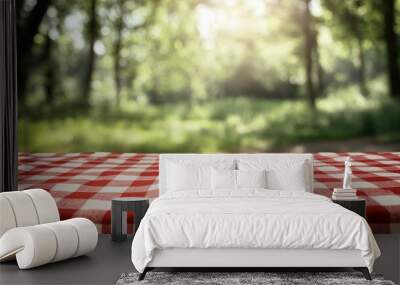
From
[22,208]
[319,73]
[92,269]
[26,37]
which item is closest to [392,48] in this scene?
[319,73]

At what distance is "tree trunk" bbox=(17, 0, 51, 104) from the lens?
7.02 m

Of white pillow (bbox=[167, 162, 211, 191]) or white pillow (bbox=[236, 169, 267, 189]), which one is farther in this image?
white pillow (bbox=[167, 162, 211, 191])

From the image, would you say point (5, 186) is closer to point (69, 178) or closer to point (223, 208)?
point (69, 178)

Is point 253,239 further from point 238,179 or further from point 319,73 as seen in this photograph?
point 319,73

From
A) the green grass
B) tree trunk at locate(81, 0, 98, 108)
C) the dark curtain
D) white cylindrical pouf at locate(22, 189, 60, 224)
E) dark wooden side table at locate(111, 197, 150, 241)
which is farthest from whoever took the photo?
tree trunk at locate(81, 0, 98, 108)

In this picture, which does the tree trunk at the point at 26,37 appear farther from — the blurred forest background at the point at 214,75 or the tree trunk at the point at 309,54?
the tree trunk at the point at 309,54

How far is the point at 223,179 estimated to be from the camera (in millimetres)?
6004

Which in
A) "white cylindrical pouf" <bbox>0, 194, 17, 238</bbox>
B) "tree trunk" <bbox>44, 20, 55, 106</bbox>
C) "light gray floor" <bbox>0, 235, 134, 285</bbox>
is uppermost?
"tree trunk" <bbox>44, 20, 55, 106</bbox>

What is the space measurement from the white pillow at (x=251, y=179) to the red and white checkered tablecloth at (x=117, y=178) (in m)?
0.99

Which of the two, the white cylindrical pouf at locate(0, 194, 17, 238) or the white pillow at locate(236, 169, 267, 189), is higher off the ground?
the white pillow at locate(236, 169, 267, 189)

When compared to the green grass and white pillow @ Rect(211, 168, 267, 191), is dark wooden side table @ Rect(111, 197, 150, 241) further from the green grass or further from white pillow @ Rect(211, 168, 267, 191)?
the green grass

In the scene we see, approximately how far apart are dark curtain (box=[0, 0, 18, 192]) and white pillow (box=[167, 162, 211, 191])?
5.72 ft

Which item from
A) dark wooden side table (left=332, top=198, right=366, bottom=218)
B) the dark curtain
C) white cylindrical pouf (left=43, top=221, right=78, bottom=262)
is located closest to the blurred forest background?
the dark curtain

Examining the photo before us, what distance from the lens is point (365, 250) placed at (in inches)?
170
